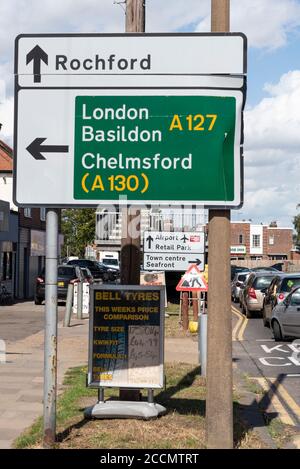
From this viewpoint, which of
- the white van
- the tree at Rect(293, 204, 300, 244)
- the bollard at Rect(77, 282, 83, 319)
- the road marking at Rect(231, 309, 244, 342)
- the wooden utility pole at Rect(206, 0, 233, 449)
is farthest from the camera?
the tree at Rect(293, 204, 300, 244)

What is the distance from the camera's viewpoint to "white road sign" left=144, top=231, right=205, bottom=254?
64.9 ft

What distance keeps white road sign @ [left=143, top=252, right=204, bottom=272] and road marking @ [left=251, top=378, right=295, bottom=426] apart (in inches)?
302

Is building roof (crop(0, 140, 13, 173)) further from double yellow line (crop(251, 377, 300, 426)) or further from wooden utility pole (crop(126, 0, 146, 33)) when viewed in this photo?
wooden utility pole (crop(126, 0, 146, 33))

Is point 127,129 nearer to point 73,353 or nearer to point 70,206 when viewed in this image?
point 70,206

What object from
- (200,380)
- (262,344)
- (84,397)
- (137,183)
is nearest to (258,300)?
(262,344)

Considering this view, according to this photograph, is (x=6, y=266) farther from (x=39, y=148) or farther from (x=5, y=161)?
(x=39, y=148)

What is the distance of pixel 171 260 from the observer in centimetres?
1981

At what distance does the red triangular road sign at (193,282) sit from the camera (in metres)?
17.5

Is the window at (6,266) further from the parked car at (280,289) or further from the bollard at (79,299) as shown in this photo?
the parked car at (280,289)

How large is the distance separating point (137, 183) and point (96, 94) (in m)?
0.89

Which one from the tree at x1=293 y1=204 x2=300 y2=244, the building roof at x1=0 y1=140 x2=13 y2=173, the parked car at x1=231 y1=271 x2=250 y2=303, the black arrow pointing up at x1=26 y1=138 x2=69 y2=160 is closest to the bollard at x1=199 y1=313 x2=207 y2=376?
the black arrow pointing up at x1=26 y1=138 x2=69 y2=160

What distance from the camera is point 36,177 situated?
6.79 meters

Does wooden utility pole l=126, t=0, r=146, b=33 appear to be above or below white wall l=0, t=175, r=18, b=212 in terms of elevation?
below

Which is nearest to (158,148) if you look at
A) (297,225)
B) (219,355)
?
(219,355)
